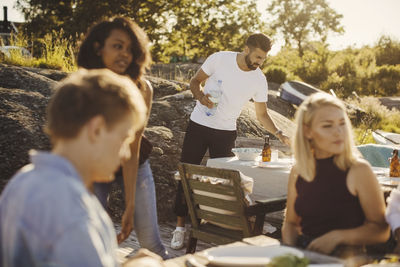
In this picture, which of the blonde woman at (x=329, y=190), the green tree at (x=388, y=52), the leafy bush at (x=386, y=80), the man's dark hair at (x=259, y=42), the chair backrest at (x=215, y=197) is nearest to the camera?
the blonde woman at (x=329, y=190)

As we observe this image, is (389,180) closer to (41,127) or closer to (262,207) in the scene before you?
(262,207)

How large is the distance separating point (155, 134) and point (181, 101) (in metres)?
1.61

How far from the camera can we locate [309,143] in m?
2.41

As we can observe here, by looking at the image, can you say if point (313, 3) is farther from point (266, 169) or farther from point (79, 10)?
→ point (266, 169)

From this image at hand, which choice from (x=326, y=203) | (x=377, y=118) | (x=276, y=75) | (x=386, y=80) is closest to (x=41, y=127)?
(x=326, y=203)

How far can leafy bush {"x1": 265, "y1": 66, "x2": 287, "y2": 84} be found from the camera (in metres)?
20.8

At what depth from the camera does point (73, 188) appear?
3.56 ft

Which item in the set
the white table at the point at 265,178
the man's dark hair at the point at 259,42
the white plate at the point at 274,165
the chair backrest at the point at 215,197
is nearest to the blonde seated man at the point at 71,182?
the chair backrest at the point at 215,197

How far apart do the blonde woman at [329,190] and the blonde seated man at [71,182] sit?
110 centimetres

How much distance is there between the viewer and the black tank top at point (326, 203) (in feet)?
7.20

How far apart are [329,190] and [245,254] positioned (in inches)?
31.2

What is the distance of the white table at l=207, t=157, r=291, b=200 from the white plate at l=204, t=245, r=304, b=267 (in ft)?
7.97

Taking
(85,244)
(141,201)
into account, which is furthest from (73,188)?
(141,201)

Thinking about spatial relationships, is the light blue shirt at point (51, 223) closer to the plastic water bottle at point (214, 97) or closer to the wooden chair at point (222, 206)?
the wooden chair at point (222, 206)
